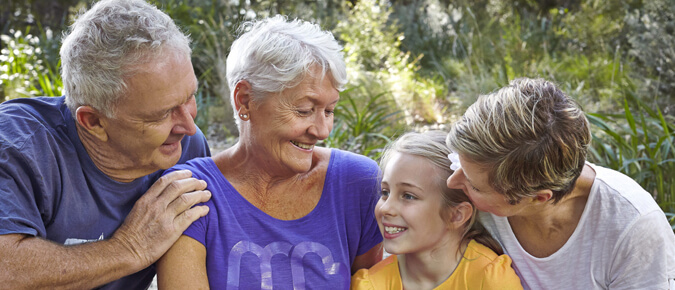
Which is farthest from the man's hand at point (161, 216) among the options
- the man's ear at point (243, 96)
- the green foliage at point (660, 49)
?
the green foliage at point (660, 49)

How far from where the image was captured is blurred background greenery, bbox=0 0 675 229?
4.50 metres

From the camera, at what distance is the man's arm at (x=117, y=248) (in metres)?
1.73

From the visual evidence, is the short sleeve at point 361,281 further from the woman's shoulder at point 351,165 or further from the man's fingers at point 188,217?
the man's fingers at point 188,217

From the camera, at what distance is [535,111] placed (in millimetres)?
1664

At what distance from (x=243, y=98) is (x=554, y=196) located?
108cm

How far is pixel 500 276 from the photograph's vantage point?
197 cm

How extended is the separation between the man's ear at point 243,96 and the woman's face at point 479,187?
2.43ft

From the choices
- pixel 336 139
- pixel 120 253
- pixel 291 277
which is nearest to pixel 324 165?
pixel 291 277

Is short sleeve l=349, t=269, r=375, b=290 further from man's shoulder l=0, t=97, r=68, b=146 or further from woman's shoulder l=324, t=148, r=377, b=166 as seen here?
man's shoulder l=0, t=97, r=68, b=146

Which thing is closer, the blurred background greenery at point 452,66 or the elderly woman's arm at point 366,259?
the elderly woman's arm at point 366,259

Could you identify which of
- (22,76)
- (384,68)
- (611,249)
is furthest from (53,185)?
(22,76)

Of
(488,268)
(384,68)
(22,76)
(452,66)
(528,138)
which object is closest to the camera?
(528,138)

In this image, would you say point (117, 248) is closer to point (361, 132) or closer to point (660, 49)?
point (361, 132)

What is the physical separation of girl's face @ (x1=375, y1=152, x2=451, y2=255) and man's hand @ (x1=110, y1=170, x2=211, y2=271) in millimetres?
631
